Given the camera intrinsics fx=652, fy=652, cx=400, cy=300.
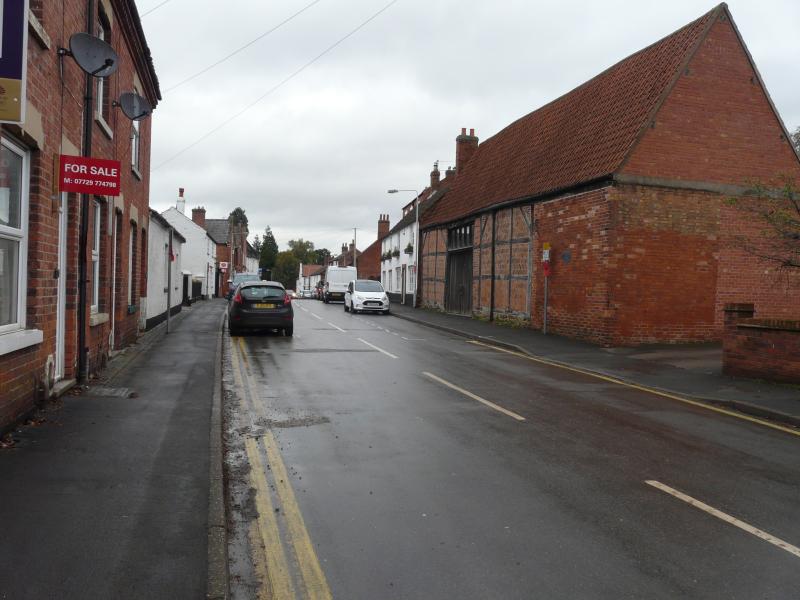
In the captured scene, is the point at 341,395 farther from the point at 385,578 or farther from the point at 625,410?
the point at 385,578

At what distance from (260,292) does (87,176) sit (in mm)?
11057

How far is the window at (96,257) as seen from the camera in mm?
10679

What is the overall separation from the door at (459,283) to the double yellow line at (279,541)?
22349 millimetres

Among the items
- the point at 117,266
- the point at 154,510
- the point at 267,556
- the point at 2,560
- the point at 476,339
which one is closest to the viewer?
the point at 2,560

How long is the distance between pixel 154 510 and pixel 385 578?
1758 mm

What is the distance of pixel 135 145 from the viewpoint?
50.1 ft

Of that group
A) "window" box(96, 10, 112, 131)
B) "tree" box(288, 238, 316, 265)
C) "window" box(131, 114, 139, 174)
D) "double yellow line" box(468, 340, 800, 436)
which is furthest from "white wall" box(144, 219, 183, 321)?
"tree" box(288, 238, 316, 265)

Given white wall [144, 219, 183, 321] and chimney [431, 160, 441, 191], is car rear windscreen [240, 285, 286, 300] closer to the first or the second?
white wall [144, 219, 183, 321]

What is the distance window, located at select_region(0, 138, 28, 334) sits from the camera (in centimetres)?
632

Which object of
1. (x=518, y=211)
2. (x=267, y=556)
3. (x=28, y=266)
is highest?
(x=518, y=211)

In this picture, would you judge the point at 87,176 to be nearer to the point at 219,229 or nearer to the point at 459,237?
the point at 459,237

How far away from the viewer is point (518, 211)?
2245 centimetres

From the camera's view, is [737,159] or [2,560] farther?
[737,159]

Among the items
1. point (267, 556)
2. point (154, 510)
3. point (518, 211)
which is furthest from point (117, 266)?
point (518, 211)
